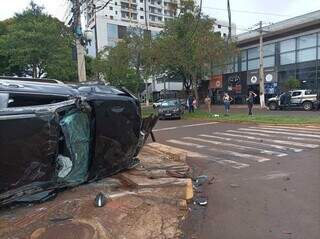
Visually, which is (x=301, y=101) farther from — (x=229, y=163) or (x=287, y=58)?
(x=229, y=163)

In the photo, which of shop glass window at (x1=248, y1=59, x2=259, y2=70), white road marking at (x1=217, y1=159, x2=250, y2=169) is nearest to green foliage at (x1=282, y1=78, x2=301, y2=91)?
shop glass window at (x1=248, y1=59, x2=259, y2=70)

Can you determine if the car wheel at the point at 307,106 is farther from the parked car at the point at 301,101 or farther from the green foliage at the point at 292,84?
the green foliage at the point at 292,84

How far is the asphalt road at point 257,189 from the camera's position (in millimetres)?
5855

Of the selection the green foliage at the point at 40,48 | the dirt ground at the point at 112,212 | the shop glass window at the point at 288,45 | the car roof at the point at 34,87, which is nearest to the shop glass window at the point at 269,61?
the shop glass window at the point at 288,45

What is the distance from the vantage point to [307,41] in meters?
42.6

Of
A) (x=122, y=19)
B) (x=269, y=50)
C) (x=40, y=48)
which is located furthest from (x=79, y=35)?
(x=122, y=19)

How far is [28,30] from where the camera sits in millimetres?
32688

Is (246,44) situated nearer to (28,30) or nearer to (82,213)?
(28,30)

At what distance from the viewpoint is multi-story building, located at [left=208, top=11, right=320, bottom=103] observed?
138 ft

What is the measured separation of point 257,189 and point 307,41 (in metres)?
37.8

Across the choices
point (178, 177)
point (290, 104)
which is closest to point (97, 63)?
point (290, 104)

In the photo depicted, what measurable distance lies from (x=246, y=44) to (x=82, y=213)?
Answer: 154ft

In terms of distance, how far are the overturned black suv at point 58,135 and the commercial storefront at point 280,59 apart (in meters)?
35.2

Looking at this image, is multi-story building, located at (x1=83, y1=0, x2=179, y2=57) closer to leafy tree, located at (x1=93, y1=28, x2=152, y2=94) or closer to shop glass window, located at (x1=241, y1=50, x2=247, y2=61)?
shop glass window, located at (x1=241, y1=50, x2=247, y2=61)
